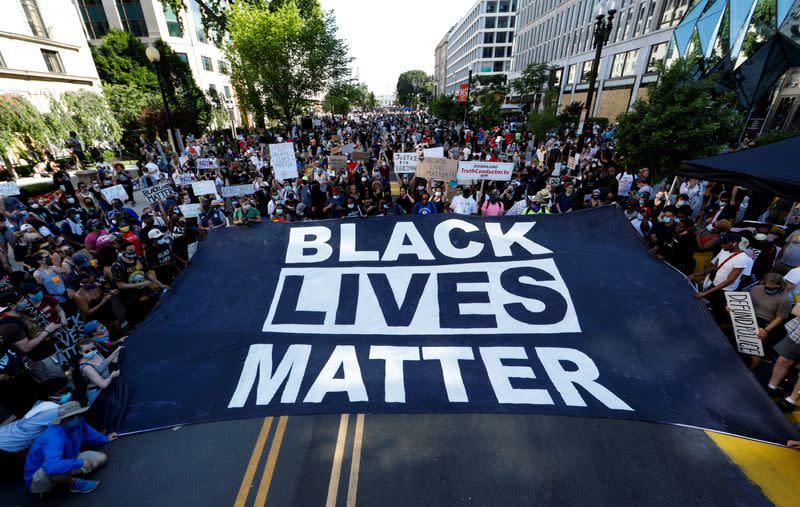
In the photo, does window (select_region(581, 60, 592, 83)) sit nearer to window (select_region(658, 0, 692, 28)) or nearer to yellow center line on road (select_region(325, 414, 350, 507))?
window (select_region(658, 0, 692, 28))

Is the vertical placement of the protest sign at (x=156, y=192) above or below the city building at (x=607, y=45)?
below

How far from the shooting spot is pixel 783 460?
4.12 metres

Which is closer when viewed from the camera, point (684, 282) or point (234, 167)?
point (684, 282)

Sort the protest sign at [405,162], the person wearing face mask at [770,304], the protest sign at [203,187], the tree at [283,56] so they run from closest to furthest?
the person wearing face mask at [770,304] < the protest sign at [203,187] < the protest sign at [405,162] < the tree at [283,56]

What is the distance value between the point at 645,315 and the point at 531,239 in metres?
1.88

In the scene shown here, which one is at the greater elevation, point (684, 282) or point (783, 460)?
point (684, 282)

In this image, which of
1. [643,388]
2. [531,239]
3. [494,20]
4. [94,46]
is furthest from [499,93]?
[494,20]

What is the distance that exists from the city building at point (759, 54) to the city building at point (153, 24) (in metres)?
48.1

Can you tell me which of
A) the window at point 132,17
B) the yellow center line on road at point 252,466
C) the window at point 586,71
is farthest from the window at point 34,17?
the window at point 586,71

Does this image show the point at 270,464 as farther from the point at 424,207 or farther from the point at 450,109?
the point at 450,109

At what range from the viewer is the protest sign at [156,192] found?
10211 millimetres

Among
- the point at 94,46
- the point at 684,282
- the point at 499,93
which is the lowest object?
the point at 684,282

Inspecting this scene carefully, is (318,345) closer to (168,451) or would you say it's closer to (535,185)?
(168,451)

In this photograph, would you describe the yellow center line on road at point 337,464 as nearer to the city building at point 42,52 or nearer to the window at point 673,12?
the city building at point 42,52
